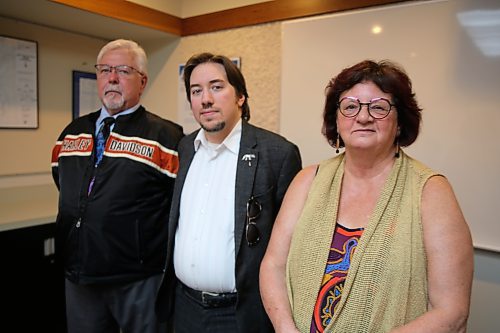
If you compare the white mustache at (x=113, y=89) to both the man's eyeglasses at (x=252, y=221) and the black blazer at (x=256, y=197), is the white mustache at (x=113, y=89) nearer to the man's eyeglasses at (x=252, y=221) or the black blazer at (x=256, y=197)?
the black blazer at (x=256, y=197)

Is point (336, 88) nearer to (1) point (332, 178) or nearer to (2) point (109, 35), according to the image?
(1) point (332, 178)

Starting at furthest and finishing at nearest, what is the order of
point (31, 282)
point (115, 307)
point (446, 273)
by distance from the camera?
point (31, 282)
point (115, 307)
point (446, 273)

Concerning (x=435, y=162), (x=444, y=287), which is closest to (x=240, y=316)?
(x=444, y=287)

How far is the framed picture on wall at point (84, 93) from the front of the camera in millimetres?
2723

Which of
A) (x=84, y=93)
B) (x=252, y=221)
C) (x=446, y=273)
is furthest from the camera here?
(x=84, y=93)

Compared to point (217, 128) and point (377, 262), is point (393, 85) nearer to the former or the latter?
point (377, 262)

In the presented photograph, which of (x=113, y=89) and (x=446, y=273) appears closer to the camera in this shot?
(x=446, y=273)

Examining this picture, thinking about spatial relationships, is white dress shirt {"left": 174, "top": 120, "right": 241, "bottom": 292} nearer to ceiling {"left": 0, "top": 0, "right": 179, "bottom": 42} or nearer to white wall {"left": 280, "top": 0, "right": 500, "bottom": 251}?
white wall {"left": 280, "top": 0, "right": 500, "bottom": 251}

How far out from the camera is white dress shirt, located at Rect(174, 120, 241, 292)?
1.33m

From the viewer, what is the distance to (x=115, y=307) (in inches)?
64.6

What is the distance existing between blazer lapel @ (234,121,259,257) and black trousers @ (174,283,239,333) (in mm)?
219

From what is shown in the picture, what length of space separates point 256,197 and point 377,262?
0.49 meters

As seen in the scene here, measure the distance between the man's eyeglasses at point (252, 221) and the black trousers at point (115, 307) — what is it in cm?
58

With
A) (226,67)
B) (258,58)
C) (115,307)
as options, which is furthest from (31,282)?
(258,58)
